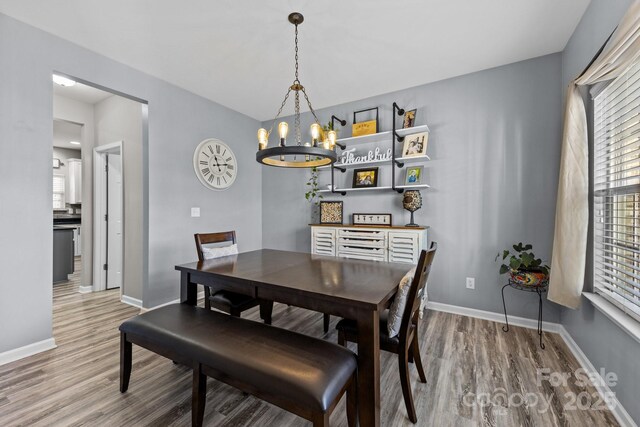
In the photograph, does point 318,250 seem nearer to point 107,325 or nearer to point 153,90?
point 107,325

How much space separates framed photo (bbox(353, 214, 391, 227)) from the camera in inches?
129

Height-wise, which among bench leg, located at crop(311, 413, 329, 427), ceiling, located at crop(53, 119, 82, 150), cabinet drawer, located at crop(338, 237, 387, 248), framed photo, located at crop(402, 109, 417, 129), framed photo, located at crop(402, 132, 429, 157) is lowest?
bench leg, located at crop(311, 413, 329, 427)

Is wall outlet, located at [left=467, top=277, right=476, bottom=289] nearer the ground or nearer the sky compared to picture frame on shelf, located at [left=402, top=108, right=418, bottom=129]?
nearer the ground

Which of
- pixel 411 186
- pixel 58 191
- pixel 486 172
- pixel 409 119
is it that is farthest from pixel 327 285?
pixel 58 191

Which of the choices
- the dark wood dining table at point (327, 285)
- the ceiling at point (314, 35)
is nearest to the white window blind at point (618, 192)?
the ceiling at point (314, 35)

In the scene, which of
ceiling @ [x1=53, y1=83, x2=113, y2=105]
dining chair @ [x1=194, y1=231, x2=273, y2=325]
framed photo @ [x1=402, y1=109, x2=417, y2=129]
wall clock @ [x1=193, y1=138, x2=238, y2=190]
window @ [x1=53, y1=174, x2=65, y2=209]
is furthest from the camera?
window @ [x1=53, y1=174, x2=65, y2=209]

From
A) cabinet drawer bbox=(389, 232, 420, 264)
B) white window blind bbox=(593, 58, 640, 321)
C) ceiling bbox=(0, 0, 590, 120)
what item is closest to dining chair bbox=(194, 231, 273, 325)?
cabinet drawer bbox=(389, 232, 420, 264)

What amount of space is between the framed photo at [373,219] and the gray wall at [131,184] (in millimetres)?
2581

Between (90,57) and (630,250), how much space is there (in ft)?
14.2

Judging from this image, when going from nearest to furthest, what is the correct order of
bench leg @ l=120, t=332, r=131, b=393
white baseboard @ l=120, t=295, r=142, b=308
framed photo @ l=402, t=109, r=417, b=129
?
bench leg @ l=120, t=332, r=131, b=393
framed photo @ l=402, t=109, r=417, b=129
white baseboard @ l=120, t=295, r=142, b=308

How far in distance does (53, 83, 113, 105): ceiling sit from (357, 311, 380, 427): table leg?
13.4ft

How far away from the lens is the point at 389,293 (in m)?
1.43

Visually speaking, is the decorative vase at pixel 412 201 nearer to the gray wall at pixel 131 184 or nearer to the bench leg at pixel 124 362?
the bench leg at pixel 124 362

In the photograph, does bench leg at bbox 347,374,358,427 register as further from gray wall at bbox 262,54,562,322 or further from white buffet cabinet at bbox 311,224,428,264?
gray wall at bbox 262,54,562,322
